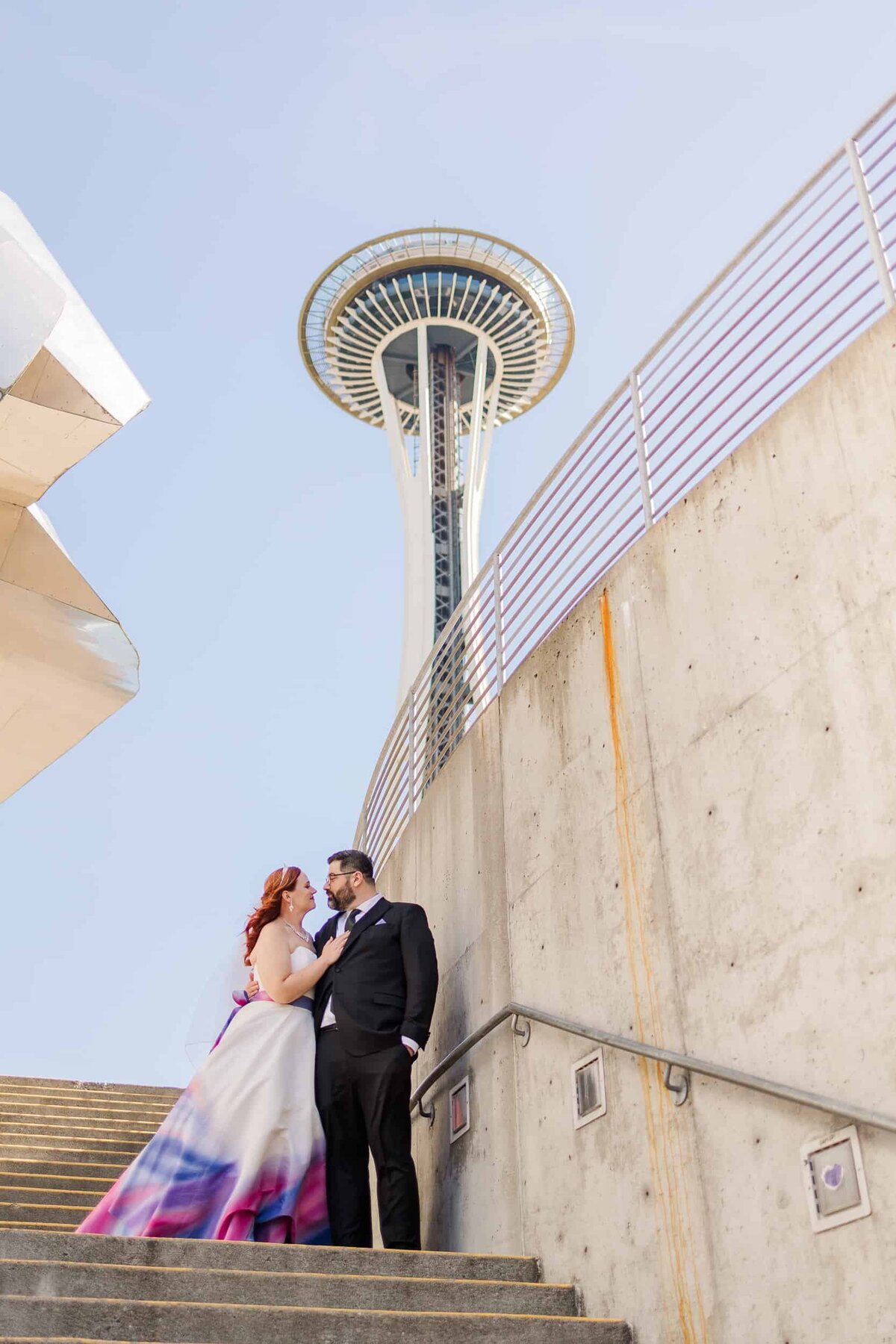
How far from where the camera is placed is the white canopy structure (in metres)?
Result: 7.23

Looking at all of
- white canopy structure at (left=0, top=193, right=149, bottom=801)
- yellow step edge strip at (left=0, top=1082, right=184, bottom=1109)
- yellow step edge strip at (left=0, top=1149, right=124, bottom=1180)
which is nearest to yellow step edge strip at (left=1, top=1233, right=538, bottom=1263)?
yellow step edge strip at (left=0, top=1149, right=124, bottom=1180)

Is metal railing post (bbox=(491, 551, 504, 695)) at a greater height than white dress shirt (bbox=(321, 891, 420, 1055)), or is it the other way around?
metal railing post (bbox=(491, 551, 504, 695))

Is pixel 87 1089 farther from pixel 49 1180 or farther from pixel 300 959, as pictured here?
pixel 300 959

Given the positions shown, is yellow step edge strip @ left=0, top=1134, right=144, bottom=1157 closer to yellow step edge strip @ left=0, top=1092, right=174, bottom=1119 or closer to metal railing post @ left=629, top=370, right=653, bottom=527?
yellow step edge strip @ left=0, top=1092, right=174, bottom=1119

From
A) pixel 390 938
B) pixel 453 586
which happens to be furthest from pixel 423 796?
pixel 453 586

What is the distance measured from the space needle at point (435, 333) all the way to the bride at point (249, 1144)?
39288mm

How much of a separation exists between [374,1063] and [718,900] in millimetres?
1671

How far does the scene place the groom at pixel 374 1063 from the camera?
4.80 metres

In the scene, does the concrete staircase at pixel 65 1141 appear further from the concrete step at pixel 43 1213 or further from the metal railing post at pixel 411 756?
the metal railing post at pixel 411 756

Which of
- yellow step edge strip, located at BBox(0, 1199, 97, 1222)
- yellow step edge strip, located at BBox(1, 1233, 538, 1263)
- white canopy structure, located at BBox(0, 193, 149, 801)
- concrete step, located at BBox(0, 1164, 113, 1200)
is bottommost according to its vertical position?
yellow step edge strip, located at BBox(1, 1233, 538, 1263)

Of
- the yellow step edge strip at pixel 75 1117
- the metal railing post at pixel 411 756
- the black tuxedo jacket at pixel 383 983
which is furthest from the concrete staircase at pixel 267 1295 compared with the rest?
the metal railing post at pixel 411 756

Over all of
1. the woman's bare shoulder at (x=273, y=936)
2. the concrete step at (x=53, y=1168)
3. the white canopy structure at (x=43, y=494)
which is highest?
the white canopy structure at (x=43, y=494)

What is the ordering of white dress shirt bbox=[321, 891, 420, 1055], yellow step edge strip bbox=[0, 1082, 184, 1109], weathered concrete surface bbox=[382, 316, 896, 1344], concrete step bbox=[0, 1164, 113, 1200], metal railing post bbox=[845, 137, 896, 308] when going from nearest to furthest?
weathered concrete surface bbox=[382, 316, 896, 1344]
metal railing post bbox=[845, 137, 896, 308]
white dress shirt bbox=[321, 891, 420, 1055]
concrete step bbox=[0, 1164, 113, 1200]
yellow step edge strip bbox=[0, 1082, 184, 1109]

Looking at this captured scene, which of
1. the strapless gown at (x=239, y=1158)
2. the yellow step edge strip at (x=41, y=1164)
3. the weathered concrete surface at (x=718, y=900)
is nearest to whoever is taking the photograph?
the weathered concrete surface at (x=718, y=900)
